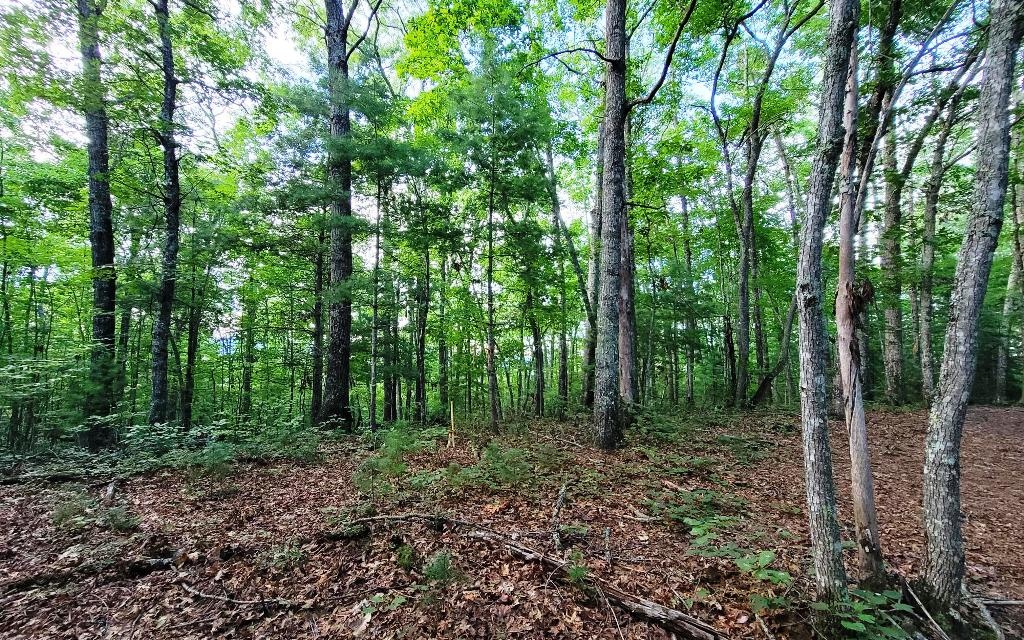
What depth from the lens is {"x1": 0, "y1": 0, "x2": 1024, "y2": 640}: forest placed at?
2992 mm

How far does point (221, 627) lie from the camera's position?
3059mm

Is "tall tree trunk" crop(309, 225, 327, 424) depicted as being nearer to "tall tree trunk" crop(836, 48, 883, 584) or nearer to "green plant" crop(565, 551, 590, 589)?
"green plant" crop(565, 551, 590, 589)

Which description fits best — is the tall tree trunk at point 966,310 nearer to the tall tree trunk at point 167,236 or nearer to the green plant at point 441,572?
the green plant at point 441,572

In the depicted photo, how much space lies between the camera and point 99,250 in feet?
29.9

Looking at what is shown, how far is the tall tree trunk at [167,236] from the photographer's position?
29.4ft

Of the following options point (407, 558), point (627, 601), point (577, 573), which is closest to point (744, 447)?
point (627, 601)

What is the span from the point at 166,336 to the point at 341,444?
5004 millimetres

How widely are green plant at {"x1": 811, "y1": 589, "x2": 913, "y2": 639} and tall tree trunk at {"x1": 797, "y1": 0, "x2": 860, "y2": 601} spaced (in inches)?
5.7

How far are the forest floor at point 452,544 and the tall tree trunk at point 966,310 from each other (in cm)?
93

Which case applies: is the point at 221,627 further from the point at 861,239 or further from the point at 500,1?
the point at 861,239

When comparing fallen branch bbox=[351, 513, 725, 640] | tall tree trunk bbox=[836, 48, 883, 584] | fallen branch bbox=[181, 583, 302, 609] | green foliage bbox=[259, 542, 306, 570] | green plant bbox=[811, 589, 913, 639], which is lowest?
fallen branch bbox=[181, 583, 302, 609]

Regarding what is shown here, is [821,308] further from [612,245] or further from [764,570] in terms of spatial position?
[612,245]

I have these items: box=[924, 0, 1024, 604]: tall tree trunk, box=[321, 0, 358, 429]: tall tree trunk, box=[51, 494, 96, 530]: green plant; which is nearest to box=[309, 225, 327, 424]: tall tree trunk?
box=[321, 0, 358, 429]: tall tree trunk

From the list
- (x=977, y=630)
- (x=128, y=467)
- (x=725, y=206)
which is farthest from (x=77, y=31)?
(x=725, y=206)
